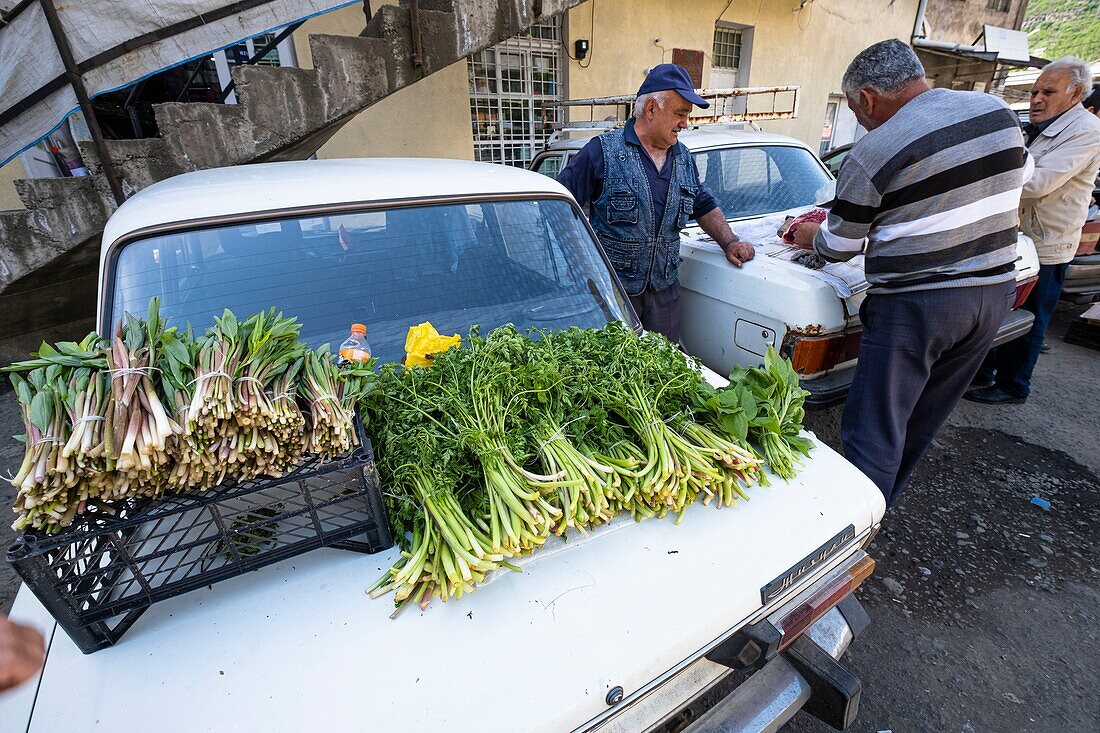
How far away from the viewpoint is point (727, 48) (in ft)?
38.0

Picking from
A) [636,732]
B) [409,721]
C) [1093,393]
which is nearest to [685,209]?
[636,732]

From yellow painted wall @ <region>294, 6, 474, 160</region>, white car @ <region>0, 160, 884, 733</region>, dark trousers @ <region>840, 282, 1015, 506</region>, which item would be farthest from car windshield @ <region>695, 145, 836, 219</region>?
yellow painted wall @ <region>294, 6, 474, 160</region>

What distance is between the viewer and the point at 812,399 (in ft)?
9.25

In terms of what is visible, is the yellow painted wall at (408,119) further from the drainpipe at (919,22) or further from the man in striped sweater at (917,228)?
the drainpipe at (919,22)

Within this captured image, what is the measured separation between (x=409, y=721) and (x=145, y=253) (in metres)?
1.87

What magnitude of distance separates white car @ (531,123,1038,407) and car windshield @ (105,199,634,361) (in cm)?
98

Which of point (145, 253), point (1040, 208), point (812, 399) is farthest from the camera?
point (1040, 208)

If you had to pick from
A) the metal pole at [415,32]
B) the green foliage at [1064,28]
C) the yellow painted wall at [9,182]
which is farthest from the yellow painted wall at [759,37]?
the green foliage at [1064,28]

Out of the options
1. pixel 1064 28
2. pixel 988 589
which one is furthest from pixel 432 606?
pixel 1064 28

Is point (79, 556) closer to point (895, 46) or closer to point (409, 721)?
point (409, 721)

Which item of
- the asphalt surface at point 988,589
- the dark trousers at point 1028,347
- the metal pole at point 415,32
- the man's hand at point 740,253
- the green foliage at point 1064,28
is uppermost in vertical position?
the green foliage at point 1064,28

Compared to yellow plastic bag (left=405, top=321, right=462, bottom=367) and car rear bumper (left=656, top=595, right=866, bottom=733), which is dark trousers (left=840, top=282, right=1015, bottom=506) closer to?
car rear bumper (left=656, top=595, right=866, bottom=733)

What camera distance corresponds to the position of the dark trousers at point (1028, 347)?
4184mm

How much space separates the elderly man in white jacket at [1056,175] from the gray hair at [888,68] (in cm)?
239
